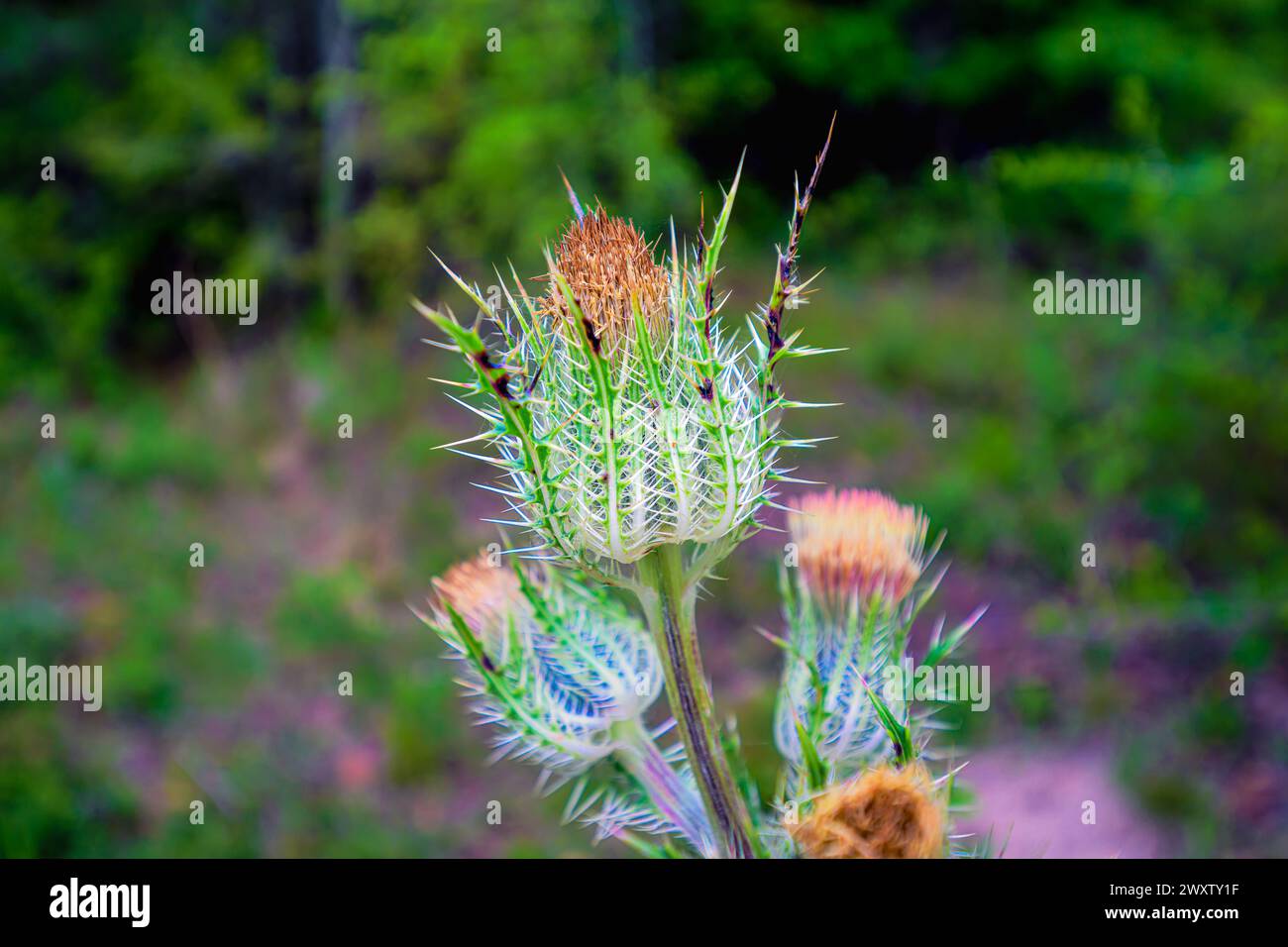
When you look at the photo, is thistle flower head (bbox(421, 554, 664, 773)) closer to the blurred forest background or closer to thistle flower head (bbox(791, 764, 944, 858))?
thistle flower head (bbox(791, 764, 944, 858))

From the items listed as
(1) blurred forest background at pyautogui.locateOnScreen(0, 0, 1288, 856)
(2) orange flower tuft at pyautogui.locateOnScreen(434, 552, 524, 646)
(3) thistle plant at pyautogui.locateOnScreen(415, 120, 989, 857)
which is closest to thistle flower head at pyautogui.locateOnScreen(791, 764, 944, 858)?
(3) thistle plant at pyautogui.locateOnScreen(415, 120, 989, 857)

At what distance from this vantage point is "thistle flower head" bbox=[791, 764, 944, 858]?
1.27 metres

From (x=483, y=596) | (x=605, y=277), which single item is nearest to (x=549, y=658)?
(x=483, y=596)

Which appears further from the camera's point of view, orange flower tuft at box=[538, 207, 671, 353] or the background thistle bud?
the background thistle bud

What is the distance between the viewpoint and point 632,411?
4.23 feet

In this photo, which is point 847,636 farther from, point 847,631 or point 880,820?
point 880,820

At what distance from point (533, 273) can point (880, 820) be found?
8.57m

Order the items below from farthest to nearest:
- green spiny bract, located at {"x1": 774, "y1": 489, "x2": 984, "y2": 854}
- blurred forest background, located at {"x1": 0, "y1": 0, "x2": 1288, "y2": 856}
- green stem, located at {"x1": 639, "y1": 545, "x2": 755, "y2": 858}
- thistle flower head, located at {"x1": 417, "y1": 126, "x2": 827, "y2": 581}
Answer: blurred forest background, located at {"x1": 0, "y1": 0, "x2": 1288, "y2": 856}, green spiny bract, located at {"x1": 774, "y1": 489, "x2": 984, "y2": 854}, green stem, located at {"x1": 639, "y1": 545, "x2": 755, "y2": 858}, thistle flower head, located at {"x1": 417, "y1": 126, "x2": 827, "y2": 581}

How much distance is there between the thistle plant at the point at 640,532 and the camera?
4.08ft

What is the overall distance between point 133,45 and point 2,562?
280 inches

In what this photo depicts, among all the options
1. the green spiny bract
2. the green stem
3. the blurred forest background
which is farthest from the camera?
the blurred forest background

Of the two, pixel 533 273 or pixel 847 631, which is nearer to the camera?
pixel 847 631

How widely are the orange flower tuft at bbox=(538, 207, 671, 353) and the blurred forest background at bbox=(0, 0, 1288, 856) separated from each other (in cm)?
208

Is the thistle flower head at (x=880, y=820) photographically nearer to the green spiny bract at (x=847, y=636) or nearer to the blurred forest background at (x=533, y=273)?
the green spiny bract at (x=847, y=636)
